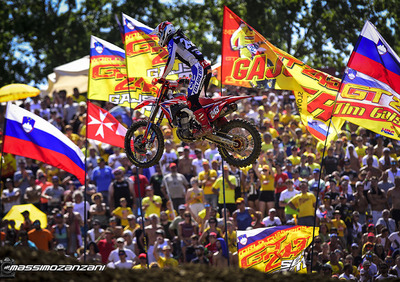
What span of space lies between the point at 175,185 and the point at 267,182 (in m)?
2.45

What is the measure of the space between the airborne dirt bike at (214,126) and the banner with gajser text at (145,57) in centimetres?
236

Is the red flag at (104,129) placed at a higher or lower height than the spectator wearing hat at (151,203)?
higher

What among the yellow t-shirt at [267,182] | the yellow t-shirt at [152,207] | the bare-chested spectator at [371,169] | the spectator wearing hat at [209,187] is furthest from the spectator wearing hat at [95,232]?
the bare-chested spectator at [371,169]

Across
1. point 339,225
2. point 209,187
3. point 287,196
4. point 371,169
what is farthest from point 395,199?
point 209,187

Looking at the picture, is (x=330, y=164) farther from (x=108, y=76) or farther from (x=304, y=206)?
(x=108, y=76)

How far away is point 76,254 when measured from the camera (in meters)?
20.2

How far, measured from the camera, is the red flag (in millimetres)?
18188

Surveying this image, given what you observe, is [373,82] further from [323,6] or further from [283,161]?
[323,6]

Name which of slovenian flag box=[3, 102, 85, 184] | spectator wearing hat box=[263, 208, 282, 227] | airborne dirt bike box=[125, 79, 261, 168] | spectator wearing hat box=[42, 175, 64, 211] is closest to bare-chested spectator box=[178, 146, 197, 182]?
spectator wearing hat box=[263, 208, 282, 227]

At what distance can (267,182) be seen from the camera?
2033cm

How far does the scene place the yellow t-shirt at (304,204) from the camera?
19688mm

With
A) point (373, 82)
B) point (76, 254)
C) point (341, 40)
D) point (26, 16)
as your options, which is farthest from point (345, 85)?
point (26, 16)

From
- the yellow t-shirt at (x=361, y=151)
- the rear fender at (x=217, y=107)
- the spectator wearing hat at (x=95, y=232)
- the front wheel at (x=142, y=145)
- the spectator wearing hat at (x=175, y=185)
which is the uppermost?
the rear fender at (x=217, y=107)

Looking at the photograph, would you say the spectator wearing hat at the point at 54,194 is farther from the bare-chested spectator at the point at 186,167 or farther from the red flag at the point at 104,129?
the red flag at the point at 104,129
